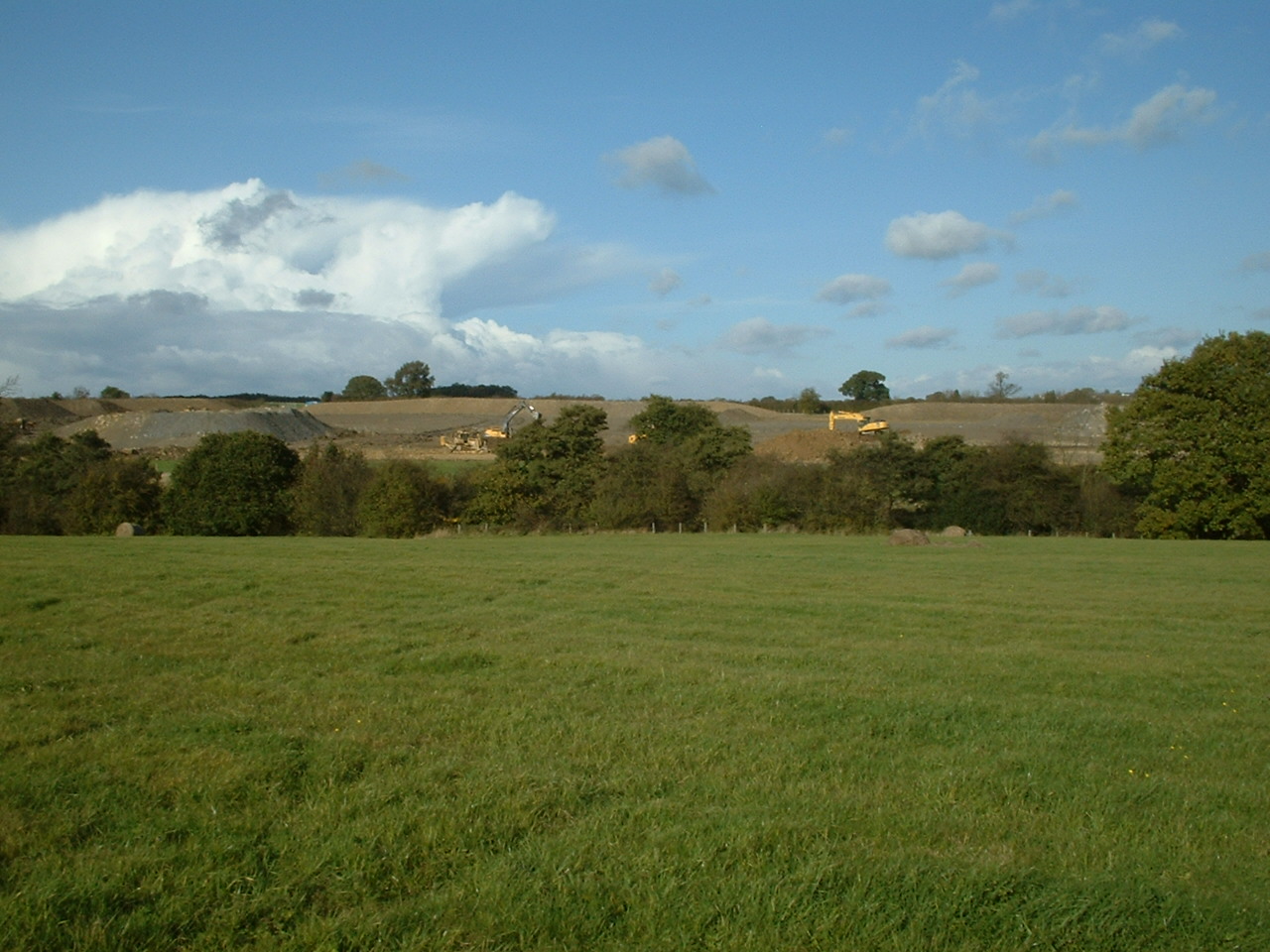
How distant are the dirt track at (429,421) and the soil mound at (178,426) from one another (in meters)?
0.10

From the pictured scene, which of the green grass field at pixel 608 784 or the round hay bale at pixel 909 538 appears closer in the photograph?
the green grass field at pixel 608 784

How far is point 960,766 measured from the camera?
6.80 meters

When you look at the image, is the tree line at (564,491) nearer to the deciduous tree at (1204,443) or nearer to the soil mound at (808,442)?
the deciduous tree at (1204,443)

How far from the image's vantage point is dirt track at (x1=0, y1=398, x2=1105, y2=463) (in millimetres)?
81875

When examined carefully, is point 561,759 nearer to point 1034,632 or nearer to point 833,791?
point 833,791

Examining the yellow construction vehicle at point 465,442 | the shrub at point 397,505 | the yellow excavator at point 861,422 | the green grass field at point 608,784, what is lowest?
the shrub at point 397,505

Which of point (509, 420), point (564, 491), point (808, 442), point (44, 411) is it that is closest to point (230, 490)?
point (564, 491)

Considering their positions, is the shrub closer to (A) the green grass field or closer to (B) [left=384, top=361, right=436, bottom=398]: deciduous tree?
(A) the green grass field

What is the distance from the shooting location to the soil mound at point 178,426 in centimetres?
9756

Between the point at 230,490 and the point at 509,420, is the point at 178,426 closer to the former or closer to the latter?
the point at 509,420

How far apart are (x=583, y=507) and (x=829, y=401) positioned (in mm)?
97031

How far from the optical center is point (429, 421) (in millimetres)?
117000

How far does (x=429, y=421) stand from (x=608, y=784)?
11401 cm

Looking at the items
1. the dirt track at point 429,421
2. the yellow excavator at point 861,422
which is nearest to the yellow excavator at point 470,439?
the dirt track at point 429,421
